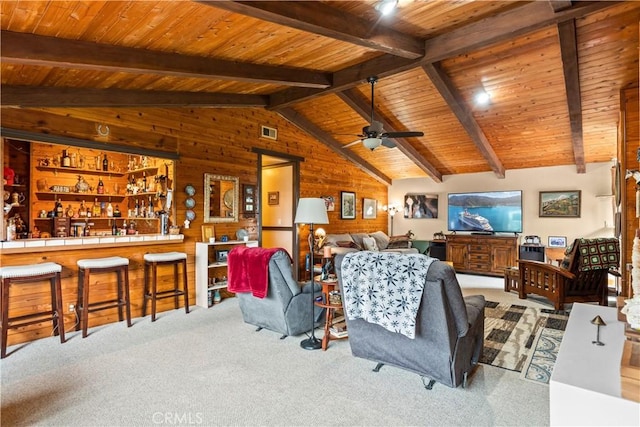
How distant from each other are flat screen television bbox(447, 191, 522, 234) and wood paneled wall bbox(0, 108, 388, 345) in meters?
3.59

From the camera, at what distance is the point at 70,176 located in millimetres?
5715

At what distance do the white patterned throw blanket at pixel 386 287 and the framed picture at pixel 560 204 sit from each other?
6.58 meters

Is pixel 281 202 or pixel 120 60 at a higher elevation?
pixel 120 60

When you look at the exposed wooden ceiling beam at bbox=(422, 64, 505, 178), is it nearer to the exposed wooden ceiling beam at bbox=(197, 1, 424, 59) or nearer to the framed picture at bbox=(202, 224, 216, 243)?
the exposed wooden ceiling beam at bbox=(197, 1, 424, 59)

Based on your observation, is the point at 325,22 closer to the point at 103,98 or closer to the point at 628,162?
the point at 103,98

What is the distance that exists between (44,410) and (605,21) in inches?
245

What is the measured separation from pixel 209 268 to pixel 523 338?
4.27m

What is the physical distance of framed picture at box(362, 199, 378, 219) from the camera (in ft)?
29.7

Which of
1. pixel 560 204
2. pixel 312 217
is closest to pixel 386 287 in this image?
pixel 312 217

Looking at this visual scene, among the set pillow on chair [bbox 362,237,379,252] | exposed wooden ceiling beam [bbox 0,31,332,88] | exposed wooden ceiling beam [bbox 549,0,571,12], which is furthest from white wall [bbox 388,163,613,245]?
exposed wooden ceiling beam [bbox 0,31,332,88]

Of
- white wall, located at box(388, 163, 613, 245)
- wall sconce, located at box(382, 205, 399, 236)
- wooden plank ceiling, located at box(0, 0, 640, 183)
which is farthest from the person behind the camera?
wall sconce, located at box(382, 205, 399, 236)

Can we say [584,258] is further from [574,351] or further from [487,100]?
[574,351]

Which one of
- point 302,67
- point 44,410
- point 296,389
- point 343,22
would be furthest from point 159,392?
point 302,67

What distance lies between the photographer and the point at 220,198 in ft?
18.4
